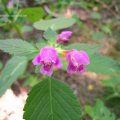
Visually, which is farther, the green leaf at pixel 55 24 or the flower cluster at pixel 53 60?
the green leaf at pixel 55 24

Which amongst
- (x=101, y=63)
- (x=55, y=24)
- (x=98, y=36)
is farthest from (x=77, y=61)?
(x=98, y=36)

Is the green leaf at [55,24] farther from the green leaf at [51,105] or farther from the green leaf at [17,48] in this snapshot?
the green leaf at [51,105]

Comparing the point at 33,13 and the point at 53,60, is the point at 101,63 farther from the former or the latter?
the point at 33,13

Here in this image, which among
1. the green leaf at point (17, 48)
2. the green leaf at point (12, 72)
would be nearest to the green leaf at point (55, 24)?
the green leaf at point (12, 72)

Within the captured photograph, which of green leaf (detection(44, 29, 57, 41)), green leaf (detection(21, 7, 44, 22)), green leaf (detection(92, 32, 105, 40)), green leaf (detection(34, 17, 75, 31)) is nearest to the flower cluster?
green leaf (detection(44, 29, 57, 41))

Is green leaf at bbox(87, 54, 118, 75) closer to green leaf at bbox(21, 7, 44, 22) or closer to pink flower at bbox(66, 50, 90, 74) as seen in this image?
pink flower at bbox(66, 50, 90, 74)

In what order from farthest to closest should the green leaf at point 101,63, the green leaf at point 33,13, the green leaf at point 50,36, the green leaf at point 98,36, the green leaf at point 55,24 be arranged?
the green leaf at point 98,36
the green leaf at point 33,13
the green leaf at point 55,24
the green leaf at point 101,63
the green leaf at point 50,36

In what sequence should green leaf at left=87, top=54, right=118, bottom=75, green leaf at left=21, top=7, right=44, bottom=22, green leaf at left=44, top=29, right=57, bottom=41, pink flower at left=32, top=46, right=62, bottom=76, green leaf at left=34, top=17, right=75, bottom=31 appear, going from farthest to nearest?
green leaf at left=21, top=7, right=44, bottom=22
green leaf at left=34, top=17, right=75, bottom=31
green leaf at left=87, top=54, right=118, bottom=75
green leaf at left=44, top=29, right=57, bottom=41
pink flower at left=32, top=46, right=62, bottom=76
